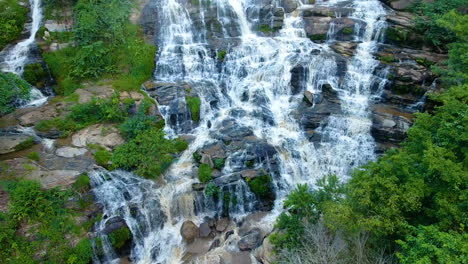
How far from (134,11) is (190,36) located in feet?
15.5

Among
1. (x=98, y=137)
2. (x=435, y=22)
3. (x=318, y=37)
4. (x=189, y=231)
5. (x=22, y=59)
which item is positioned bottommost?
(x=189, y=231)

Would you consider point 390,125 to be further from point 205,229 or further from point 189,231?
point 189,231

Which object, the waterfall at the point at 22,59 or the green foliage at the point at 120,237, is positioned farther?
the waterfall at the point at 22,59

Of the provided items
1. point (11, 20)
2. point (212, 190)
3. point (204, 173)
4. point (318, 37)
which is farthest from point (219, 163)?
point (11, 20)

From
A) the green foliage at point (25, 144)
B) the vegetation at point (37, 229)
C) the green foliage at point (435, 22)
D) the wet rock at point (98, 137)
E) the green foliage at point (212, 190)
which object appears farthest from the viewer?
the green foliage at point (435, 22)

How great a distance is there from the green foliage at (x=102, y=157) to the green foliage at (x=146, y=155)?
321 millimetres

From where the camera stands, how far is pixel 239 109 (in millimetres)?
16906

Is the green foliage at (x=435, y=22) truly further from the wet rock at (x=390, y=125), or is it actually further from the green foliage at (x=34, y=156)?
the green foliage at (x=34, y=156)

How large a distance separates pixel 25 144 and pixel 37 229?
16.8 ft

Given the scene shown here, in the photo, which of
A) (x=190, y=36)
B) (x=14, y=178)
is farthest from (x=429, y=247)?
(x=190, y=36)

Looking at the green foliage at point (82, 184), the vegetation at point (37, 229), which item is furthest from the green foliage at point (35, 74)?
the green foliage at point (82, 184)

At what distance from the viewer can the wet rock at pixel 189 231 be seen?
11.9 meters

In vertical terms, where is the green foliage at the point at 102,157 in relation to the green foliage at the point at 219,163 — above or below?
above

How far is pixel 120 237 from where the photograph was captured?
37.4 ft
